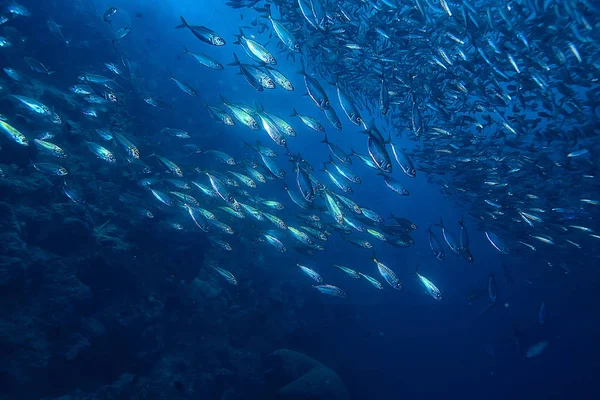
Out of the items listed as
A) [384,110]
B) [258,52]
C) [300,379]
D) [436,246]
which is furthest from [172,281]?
[384,110]

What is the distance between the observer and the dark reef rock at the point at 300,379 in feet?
32.4

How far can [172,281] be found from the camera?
1068 centimetres

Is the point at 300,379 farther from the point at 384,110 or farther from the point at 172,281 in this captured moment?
the point at 384,110

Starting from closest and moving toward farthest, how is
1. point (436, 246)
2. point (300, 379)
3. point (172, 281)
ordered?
1. point (436, 246)
2. point (300, 379)
3. point (172, 281)

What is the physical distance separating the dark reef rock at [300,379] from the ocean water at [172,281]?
0.23 feet

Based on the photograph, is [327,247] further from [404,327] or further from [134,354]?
[134,354]

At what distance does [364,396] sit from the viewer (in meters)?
14.9

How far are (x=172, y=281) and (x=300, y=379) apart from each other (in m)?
5.52

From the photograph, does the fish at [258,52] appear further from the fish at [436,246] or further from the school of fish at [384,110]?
the fish at [436,246]

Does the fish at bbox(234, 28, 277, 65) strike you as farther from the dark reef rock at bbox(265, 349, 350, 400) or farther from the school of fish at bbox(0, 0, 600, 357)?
the dark reef rock at bbox(265, 349, 350, 400)

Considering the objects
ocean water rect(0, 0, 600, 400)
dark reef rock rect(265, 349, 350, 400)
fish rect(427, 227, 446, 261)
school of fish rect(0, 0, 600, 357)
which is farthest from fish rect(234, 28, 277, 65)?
dark reef rock rect(265, 349, 350, 400)

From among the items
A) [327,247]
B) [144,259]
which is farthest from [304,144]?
[144,259]

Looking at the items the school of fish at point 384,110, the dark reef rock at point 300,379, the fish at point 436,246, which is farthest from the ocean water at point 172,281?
the fish at point 436,246

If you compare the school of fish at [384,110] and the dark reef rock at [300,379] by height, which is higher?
the school of fish at [384,110]
